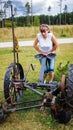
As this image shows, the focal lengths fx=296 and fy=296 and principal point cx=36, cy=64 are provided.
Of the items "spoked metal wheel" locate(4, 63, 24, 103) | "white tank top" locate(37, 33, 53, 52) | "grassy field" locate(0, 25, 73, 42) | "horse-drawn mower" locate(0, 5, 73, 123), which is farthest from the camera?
"grassy field" locate(0, 25, 73, 42)

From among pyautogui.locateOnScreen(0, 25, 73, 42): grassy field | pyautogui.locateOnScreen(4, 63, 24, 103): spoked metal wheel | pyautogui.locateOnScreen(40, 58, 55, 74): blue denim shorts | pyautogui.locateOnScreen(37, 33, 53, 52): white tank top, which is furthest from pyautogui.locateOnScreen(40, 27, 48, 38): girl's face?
pyautogui.locateOnScreen(0, 25, 73, 42): grassy field

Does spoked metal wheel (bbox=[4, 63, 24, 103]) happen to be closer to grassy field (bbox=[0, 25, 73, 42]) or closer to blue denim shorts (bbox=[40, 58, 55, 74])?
blue denim shorts (bbox=[40, 58, 55, 74])

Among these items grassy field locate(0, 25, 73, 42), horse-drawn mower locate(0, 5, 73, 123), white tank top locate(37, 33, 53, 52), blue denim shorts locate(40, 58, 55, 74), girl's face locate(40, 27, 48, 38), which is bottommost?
grassy field locate(0, 25, 73, 42)

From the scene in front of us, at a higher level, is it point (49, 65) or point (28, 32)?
point (49, 65)

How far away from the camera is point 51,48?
274 inches

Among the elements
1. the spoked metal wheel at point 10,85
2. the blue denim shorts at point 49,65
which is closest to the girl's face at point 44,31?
the blue denim shorts at point 49,65

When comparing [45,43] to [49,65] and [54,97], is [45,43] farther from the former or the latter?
[54,97]

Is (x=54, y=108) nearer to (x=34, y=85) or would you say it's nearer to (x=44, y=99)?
(x=44, y=99)

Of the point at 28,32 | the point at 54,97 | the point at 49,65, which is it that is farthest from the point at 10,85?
the point at 28,32

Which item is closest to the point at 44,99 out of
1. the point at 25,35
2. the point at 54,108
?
the point at 54,108

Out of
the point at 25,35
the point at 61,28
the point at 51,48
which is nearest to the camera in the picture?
the point at 51,48

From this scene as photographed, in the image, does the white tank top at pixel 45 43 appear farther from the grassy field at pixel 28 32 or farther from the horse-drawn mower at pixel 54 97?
the grassy field at pixel 28 32

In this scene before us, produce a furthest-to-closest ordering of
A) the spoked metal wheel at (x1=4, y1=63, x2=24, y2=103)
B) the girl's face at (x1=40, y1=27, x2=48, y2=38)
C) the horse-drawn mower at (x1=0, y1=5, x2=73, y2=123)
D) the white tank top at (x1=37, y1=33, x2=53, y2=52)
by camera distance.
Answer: the white tank top at (x1=37, y1=33, x2=53, y2=52) → the girl's face at (x1=40, y1=27, x2=48, y2=38) → the spoked metal wheel at (x1=4, y1=63, x2=24, y2=103) → the horse-drawn mower at (x1=0, y1=5, x2=73, y2=123)

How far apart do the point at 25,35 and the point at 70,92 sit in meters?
34.2
